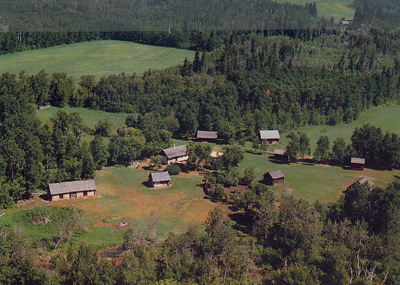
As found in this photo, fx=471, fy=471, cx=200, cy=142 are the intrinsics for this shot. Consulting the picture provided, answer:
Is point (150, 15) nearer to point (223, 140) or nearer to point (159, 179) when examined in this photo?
point (223, 140)

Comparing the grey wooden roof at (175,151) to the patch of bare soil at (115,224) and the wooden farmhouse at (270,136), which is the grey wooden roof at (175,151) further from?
the patch of bare soil at (115,224)

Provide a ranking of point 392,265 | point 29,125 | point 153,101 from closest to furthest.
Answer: point 392,265, point 29,125, point 153,101

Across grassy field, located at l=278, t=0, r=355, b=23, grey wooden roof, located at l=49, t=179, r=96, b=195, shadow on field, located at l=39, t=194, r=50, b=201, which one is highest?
grassy field, located at l=278, t=0, r=355, b=23

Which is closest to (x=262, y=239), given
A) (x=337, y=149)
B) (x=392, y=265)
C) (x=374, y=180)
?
(x=392, y=265)

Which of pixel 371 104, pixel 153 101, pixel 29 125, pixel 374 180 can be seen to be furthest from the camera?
pixel 371 104

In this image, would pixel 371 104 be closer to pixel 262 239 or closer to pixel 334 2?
pixel 334 2

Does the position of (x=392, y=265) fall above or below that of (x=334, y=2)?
below

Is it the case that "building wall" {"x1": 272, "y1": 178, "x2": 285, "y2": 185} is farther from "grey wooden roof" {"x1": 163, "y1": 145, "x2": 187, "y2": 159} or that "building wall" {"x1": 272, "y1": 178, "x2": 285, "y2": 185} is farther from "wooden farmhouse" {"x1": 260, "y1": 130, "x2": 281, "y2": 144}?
"wooden farmhouse" {"x1": 260, "y1": 130, "x2": 281, "y2": 144}

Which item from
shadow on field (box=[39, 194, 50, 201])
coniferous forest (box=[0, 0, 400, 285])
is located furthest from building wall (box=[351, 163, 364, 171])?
shadow on field (box=[39, 194, 50, 201])
